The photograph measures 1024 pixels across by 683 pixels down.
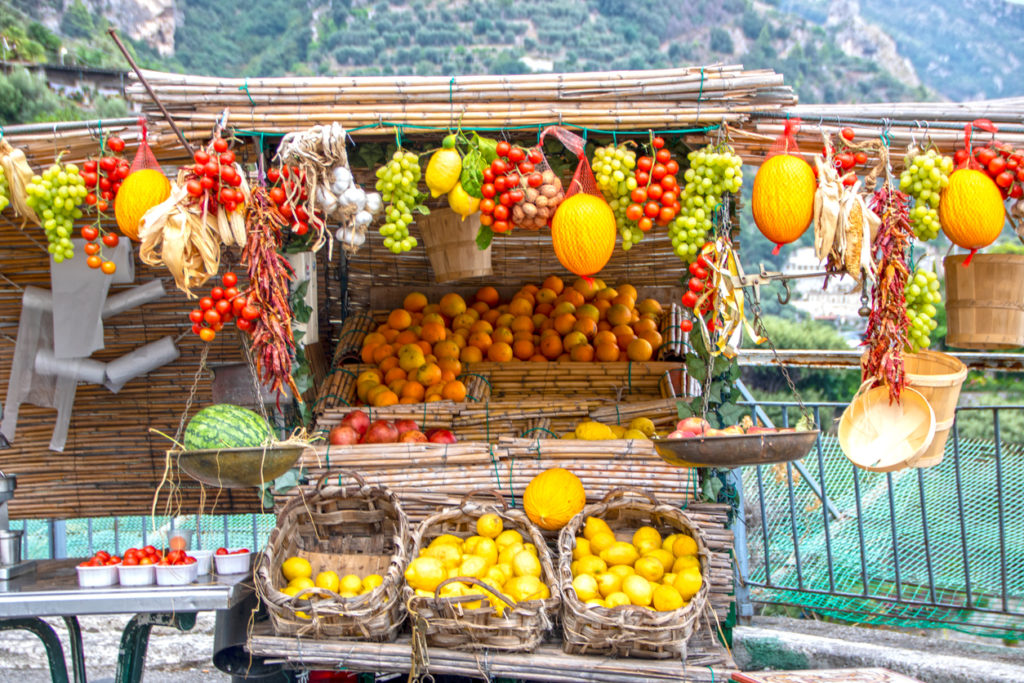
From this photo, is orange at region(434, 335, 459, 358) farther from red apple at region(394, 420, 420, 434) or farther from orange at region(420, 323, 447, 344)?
red apple at region(394, 420, 420, 434)

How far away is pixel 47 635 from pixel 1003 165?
172 inches

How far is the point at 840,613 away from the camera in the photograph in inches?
191

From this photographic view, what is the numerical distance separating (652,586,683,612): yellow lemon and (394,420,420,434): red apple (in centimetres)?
158

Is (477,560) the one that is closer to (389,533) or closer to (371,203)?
(389,533)

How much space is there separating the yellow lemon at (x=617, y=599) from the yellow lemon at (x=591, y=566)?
164mm

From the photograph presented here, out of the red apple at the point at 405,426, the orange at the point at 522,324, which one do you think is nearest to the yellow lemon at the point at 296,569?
the red apple at the point at 405,426

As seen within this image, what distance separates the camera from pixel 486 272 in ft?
14.6

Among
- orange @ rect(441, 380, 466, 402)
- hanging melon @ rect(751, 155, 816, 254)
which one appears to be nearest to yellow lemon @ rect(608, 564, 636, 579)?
hanging melon @ rect(751, 155, 816, 254)

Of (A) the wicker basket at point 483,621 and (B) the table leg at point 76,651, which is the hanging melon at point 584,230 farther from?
(B) the table leg at point 76,651

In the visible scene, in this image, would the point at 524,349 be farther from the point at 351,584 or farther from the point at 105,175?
the point at 105,175

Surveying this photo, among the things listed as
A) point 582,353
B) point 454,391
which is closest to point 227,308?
point 454,391

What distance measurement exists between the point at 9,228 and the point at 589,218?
3574mm

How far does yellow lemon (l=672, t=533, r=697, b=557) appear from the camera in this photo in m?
3.43

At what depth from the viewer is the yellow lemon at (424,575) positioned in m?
3.28
